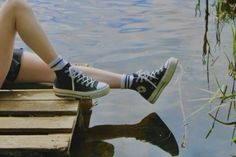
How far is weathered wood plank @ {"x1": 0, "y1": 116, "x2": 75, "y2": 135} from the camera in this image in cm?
286

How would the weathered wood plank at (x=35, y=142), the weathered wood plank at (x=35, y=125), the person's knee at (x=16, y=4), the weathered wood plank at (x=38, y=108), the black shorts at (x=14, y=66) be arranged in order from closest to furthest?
the weathered wood plank at (x=35, y=142) → the weathered wood plank at (x=35, y=125) → the weathered wood plank at (x=38, y=108) → the person's knee at (x=16, y=4) → the black shorts at (x=14, y=66)

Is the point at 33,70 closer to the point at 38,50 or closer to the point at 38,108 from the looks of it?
the point at 38,50

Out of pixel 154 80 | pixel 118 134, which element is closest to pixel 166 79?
pixel 154 80

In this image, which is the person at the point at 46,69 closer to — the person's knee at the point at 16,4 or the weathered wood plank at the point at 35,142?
the person's knee at the point at 16,4

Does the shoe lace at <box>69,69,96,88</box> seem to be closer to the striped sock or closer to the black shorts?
the striped sock

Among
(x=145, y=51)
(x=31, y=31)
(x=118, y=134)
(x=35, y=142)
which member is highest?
(x=31, y=31)

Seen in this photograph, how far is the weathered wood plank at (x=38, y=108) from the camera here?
3080mm

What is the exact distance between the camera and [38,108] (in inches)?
123

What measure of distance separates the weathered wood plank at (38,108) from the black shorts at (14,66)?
0.93ft

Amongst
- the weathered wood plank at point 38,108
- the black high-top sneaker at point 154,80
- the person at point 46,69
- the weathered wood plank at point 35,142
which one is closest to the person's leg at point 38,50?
the person at point 46,69

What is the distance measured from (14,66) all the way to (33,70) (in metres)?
0.13

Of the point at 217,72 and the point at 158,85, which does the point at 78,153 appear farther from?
the point at 217,72

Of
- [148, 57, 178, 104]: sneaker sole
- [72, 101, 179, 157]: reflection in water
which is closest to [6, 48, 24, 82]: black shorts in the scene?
[72, 101, 179, 157]: reflection in water

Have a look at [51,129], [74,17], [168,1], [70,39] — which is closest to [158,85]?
[51,129]
